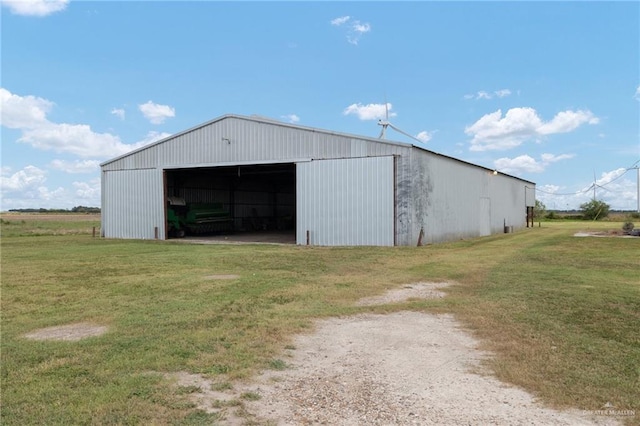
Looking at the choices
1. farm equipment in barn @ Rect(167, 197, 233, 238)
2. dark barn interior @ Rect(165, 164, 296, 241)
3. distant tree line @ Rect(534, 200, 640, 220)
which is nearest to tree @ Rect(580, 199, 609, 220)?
distant tree line @ Rect(534, 200, 640, 220)

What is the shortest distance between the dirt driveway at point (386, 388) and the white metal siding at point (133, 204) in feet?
76.8

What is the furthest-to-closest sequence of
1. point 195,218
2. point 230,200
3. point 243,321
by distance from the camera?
point 230,200, point 195,218, point 243,321

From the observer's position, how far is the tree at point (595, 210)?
212 ft

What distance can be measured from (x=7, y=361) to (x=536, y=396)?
568 cm

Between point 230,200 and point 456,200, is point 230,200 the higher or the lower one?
the higher one

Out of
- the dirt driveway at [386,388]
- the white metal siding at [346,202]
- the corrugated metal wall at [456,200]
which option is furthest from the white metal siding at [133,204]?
the dirt driveway at [386,388]

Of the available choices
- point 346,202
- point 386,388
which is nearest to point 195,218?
point 346,202

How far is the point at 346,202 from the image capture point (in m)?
22.1

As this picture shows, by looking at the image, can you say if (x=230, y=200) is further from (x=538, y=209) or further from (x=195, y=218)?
(x=538, y=209)

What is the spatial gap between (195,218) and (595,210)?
5831 cm

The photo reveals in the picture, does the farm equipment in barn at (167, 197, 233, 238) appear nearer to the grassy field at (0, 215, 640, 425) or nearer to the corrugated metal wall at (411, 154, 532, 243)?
the grassy field at (0, 215, 640, 425)

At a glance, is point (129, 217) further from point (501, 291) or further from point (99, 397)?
point (99, 397)

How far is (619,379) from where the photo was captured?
188 inches

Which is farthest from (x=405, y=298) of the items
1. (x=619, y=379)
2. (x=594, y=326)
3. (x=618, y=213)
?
(x=618, y=213)
